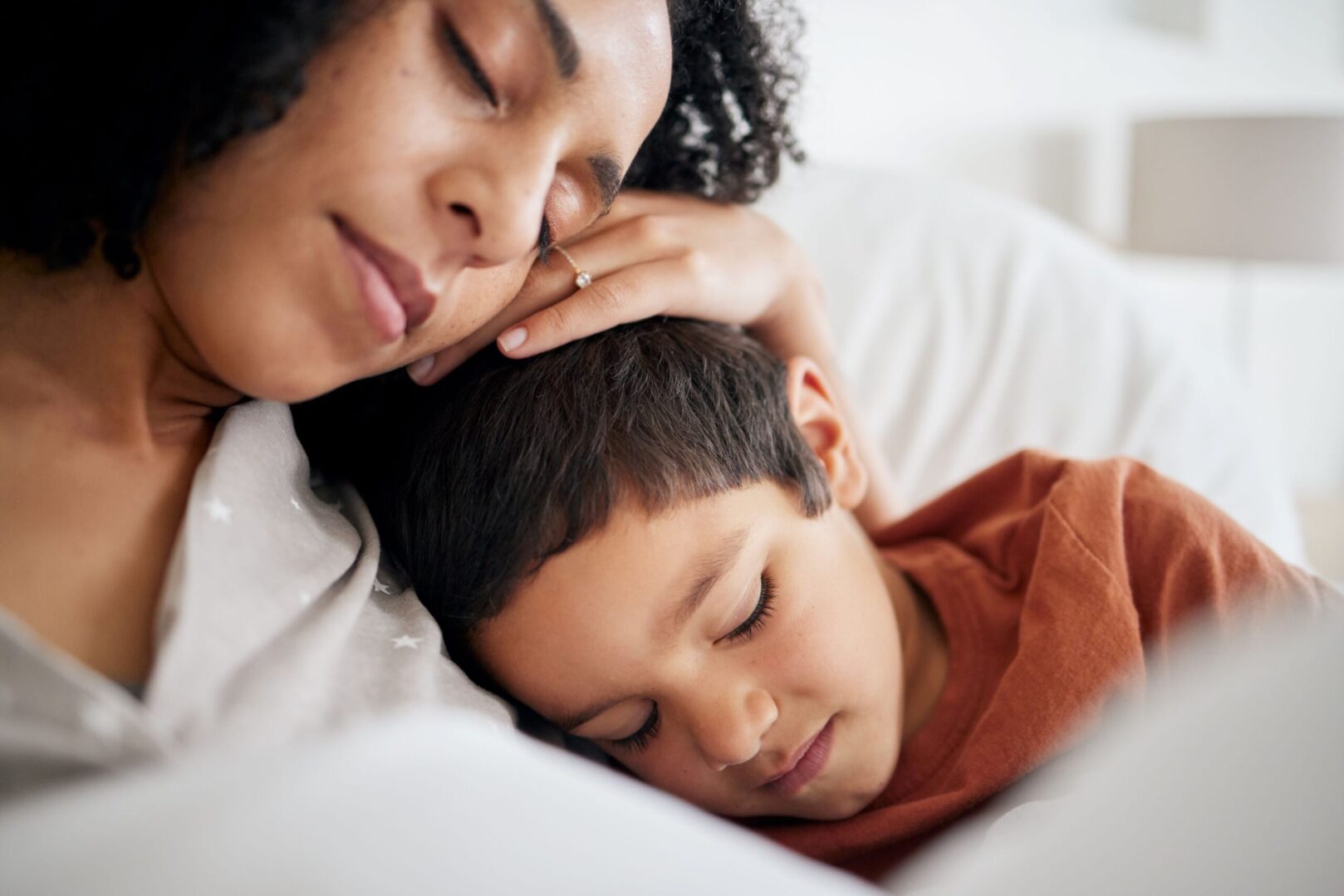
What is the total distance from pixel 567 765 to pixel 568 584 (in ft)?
1.18

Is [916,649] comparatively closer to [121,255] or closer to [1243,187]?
[121,255]

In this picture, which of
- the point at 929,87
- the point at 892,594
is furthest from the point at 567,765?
the point at 929,87

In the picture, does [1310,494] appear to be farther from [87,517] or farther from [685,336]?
[87,517]

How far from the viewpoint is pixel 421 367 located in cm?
80

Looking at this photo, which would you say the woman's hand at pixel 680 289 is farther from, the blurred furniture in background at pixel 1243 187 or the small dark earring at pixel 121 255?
the blurred furniture in background at pixel 1243 187

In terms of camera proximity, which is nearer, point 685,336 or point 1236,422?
point 685,336

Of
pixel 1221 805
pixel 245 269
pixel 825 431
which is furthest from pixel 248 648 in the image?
pixel 825 431

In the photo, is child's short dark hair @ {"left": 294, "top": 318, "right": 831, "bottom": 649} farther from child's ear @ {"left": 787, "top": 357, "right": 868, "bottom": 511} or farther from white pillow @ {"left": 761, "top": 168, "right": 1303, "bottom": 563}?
white pillow @ {"left": 761, "top": 168, "right": 1303, "bottom": 563}

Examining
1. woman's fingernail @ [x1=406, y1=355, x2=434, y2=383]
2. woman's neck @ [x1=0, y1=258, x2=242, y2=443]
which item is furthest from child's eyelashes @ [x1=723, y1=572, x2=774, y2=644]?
woman's neck @ [x1=0, y1=258, x2=242, y2=443]

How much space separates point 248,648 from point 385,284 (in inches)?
8.7

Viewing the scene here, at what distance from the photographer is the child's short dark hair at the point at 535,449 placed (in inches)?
29.3

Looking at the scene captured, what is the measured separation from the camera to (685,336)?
2.87ft

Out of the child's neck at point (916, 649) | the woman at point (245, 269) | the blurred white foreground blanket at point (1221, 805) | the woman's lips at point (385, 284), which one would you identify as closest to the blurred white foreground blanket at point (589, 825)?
the blurred white foreground blanket at point (1221, 805)

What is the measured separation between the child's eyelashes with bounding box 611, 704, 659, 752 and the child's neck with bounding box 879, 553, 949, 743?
23cm
